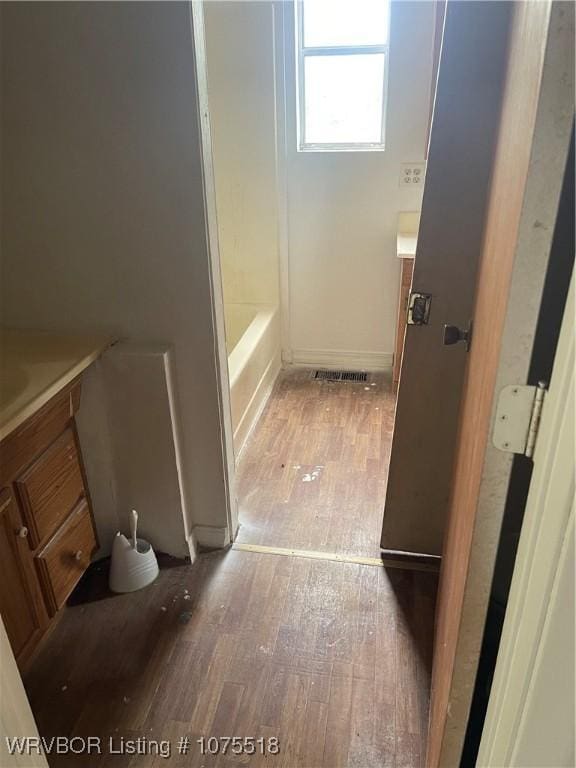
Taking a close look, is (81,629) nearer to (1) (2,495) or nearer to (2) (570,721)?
(1) (2,495)

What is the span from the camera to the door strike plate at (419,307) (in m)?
1.49

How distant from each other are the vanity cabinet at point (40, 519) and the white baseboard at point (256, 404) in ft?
3.16

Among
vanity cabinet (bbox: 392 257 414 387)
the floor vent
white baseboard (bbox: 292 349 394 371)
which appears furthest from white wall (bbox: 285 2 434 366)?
vanity cabinet (bbox: 392 257 414 387)

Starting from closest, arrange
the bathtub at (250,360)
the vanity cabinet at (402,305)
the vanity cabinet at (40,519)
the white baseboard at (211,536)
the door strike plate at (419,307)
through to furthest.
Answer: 1. the vanity cabinet at (40,519)
2. the door strike plate at (419,307)
3. the white baseboard at (211,536)
4. the bathtub at (250,360)
5. the vanity cabinet at (402,305)

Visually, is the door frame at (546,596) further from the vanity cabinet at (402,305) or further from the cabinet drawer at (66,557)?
the vanity cabinet at (402,305)

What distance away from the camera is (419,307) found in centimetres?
150

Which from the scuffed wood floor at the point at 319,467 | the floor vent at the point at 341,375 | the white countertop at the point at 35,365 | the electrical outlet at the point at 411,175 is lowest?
the scuffed wood floor at the point at 319,467

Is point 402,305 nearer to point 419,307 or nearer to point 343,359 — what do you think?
point 343,359

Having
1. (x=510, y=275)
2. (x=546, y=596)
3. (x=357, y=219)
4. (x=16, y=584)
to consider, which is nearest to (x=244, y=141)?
(x=357, y=219)

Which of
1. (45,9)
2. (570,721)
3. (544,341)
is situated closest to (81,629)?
(570,721)

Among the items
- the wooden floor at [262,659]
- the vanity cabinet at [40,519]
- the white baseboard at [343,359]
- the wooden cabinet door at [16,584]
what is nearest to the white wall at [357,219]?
the white baseboard at [343,359]

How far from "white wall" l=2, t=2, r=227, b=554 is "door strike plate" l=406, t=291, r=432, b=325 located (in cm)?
59

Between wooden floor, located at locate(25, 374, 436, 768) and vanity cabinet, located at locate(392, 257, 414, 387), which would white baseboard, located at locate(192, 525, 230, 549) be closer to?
wooden floor, located at locate(25, 374, 436, 768)

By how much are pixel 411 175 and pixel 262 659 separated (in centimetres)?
251
